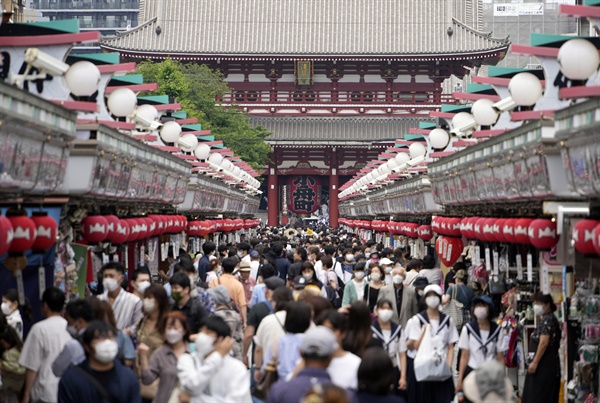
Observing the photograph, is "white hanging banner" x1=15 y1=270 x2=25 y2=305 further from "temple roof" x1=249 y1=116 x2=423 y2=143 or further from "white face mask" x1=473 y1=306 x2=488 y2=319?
"temple roof" x1=249 y1=116 x2=423 y2=143

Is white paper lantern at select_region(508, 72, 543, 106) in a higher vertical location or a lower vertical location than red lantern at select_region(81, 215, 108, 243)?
higher

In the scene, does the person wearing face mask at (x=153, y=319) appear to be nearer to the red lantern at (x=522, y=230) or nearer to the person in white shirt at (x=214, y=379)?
the person in white shirt at (x=214, y=379)

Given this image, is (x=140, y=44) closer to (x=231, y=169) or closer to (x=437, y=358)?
(x=231, y=169)

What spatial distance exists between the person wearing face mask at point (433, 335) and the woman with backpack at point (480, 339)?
13 centimetres

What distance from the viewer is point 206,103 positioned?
48.1 metres

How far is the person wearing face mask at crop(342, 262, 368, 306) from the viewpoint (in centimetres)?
1574

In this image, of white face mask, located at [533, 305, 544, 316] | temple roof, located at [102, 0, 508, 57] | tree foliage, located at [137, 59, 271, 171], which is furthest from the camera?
temple roof, located at [102, 0, 508, 57]

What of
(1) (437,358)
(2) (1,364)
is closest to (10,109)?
(2) (1,364)

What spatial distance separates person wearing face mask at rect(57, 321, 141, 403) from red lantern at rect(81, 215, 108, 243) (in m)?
6.49

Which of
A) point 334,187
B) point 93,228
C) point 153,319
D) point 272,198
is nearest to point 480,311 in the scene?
point 153,319

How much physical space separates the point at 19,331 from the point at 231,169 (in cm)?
2182

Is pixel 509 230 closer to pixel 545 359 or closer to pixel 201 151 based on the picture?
pixel 545 359

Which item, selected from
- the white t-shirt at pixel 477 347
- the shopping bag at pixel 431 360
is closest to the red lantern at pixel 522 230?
the white t-shirt at pixel 477 347

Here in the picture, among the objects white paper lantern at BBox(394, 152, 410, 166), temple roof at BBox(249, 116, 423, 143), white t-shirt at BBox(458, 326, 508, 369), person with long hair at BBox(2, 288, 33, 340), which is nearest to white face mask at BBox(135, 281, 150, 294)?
person with long hair at BBox(2, 288, 33, 340)
